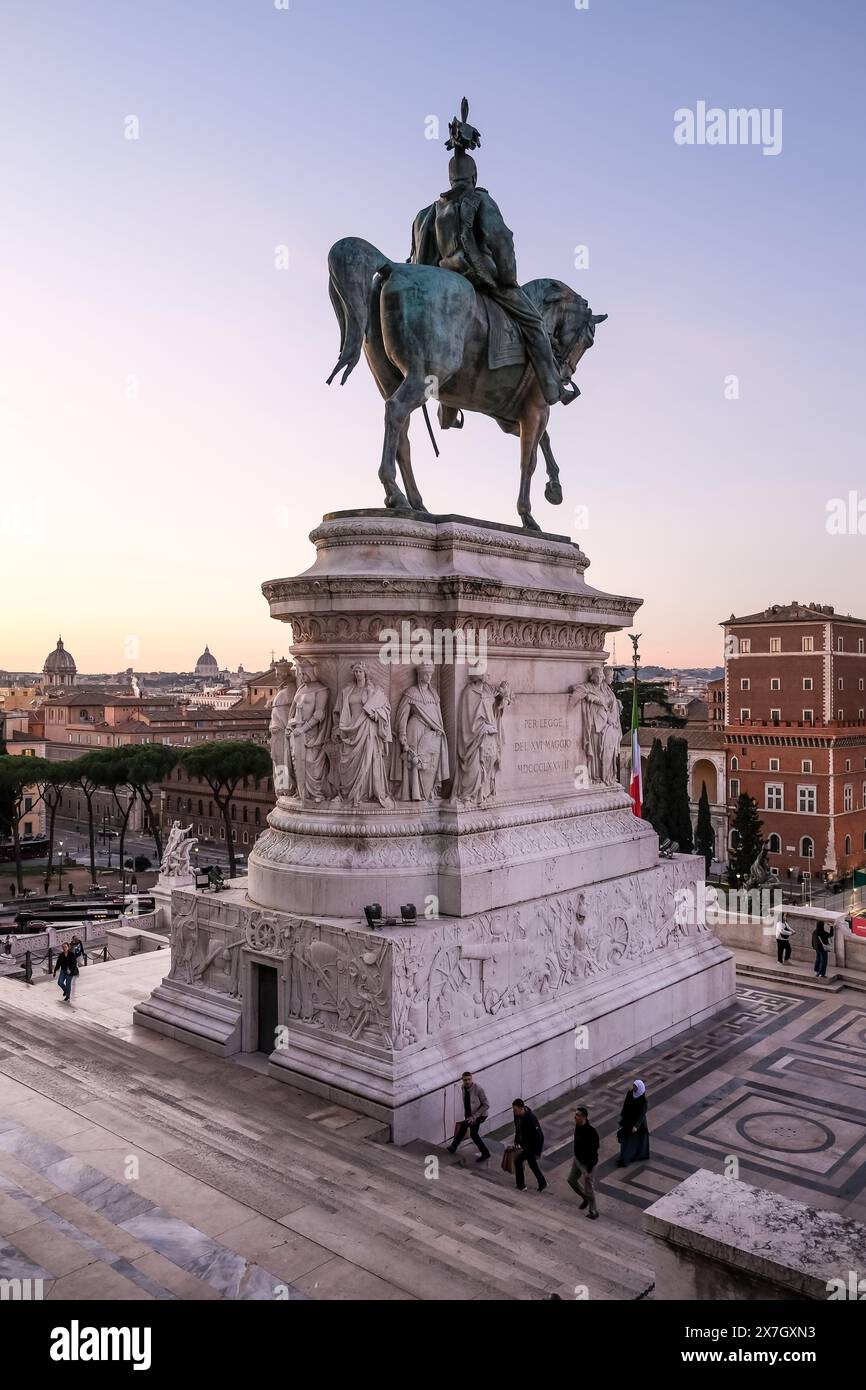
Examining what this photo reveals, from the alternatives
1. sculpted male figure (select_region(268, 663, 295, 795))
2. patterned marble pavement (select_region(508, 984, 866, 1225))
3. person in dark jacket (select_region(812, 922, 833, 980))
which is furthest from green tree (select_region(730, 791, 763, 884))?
sculpted male figure (select_region(268, 663, 295, 795))

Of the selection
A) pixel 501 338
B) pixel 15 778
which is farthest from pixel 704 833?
pixel 501 338

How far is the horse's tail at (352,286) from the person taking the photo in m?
13.5

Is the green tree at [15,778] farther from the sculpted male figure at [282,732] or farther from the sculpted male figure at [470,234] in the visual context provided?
the sculpted male figure at [470,234]

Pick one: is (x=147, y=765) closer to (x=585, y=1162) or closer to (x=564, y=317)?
(x=564, y=317)

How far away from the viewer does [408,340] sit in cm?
1370

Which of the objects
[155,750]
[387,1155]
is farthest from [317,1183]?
[155,750]

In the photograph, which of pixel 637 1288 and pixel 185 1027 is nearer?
pixel 637 1288

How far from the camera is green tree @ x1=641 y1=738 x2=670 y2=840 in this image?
5716cm

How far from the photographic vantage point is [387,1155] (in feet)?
33.0

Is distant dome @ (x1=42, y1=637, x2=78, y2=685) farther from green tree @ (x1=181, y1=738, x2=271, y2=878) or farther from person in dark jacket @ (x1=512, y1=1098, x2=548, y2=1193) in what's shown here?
person in dark jacket @ (x1=512, y1=1098, x2=548, y2=1193)

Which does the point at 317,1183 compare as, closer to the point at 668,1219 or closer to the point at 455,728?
the point at 668,1219

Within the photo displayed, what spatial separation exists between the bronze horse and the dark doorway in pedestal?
22.5ft
